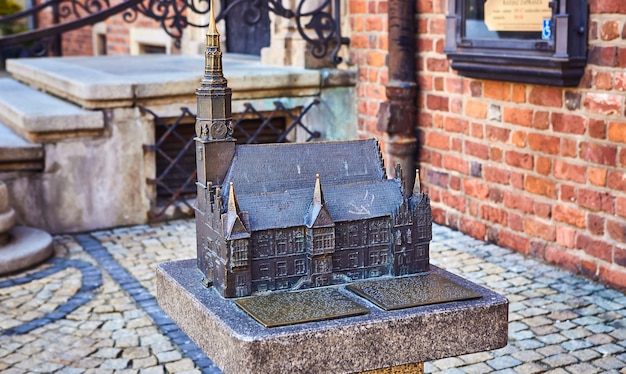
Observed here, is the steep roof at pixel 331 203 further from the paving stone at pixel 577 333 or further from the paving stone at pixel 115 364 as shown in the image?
the paving stone at pixel 577 333

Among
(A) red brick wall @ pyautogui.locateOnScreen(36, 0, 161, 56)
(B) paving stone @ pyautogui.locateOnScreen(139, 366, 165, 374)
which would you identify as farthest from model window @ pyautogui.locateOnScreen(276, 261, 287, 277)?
(A) red brick wall @ pyautogui.locateOnScreen(36, 0, 161, 56)

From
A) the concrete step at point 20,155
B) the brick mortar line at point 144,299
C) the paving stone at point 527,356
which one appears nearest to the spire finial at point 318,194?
the brick mortar line at point 144,299

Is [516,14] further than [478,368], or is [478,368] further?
[516,14]

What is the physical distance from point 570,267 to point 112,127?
131 inches

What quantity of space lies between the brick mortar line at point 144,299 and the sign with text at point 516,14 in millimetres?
2693

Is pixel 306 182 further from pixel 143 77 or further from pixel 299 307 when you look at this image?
pixel 143 77

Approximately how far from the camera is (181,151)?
22.9 ft

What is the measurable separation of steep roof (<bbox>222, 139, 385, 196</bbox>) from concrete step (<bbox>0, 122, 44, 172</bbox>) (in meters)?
3.59

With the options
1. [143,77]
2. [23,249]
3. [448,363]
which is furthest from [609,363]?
[143,77]

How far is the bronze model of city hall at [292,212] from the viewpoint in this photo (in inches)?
125

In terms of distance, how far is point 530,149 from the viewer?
5.90 metres

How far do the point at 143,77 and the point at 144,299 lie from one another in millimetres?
2361

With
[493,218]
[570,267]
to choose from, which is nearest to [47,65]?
[493,218]

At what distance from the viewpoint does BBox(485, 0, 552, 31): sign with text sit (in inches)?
216
